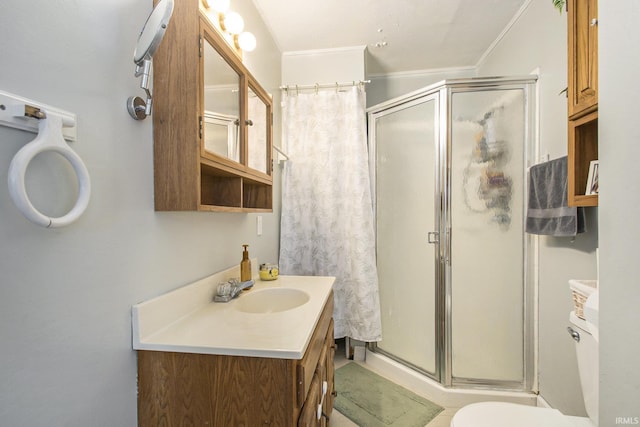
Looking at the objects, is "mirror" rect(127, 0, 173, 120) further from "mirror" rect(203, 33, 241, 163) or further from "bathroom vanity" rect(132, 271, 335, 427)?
"bathroom vanity" rect(132, 271, 335, 427)

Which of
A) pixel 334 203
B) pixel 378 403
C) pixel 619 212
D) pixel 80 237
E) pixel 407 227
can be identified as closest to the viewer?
pixel 619 212

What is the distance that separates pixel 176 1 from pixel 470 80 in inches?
67.0

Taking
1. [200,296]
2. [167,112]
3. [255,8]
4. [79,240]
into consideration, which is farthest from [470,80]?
[79,240]

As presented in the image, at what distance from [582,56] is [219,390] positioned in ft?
5.42

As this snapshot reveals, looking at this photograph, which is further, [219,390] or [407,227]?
[407,227]

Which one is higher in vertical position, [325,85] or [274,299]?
[325,85]

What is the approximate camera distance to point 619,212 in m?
0.49

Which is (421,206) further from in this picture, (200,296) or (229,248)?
(200,296)

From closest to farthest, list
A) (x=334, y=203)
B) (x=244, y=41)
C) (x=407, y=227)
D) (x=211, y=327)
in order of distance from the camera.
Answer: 1. (x=211, y=327)
2. (x=244, y=41)
3. (x=407, y=227)
4. (x=334, y=203)

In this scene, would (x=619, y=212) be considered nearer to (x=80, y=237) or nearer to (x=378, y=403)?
(x=80, y=237)

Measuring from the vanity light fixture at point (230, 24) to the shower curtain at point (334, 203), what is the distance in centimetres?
93

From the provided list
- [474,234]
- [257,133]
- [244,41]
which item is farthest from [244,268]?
[474,234]

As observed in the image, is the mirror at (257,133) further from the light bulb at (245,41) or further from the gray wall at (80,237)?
the gray wall at (80,237)

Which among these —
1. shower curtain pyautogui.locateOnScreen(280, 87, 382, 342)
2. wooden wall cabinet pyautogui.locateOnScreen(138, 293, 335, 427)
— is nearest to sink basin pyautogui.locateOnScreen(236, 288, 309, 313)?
wooden wall cabinet pyautogui.locateOnScreen(138, 293, 335, 427)
